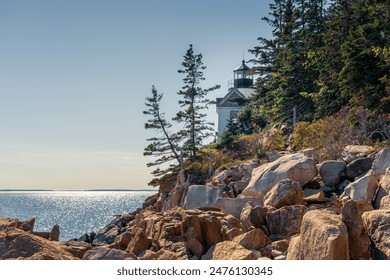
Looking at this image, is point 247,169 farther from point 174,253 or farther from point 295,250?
point 295,250

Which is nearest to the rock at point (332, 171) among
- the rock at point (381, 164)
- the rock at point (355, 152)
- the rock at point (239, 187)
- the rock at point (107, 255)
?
the rock at point (355, 152)

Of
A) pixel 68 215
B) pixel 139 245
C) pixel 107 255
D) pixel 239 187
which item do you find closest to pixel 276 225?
pixel 139 245

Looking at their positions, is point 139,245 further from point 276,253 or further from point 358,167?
point 358,167

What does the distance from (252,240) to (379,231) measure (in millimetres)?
2182

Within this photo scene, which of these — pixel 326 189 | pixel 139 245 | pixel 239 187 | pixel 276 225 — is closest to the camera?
pixel 276 225

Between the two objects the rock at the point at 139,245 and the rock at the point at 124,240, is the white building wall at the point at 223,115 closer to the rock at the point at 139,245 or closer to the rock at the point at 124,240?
the rock at the point at 124,240

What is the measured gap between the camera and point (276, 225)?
8.84 m

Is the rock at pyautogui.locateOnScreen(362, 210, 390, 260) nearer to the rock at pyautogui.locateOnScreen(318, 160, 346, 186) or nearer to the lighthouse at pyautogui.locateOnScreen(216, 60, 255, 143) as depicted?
the rock at pyautogui.locateOnScreen(318, 160, 346, 186)

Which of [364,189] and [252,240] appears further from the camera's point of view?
[364,189]

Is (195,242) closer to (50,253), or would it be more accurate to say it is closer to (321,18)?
(50,253)

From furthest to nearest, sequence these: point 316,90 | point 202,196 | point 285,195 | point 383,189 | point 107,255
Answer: point 316,90
point 202,196
point 285,195
point 383,189
point 107,255

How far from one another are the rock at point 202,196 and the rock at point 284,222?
16.3 feet

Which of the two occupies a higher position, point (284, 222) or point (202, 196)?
point (202, 196)

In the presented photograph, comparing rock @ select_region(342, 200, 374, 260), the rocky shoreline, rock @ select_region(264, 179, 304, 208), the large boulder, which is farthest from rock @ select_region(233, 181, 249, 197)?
rock @ select_region(342, 200, 374, 260)
